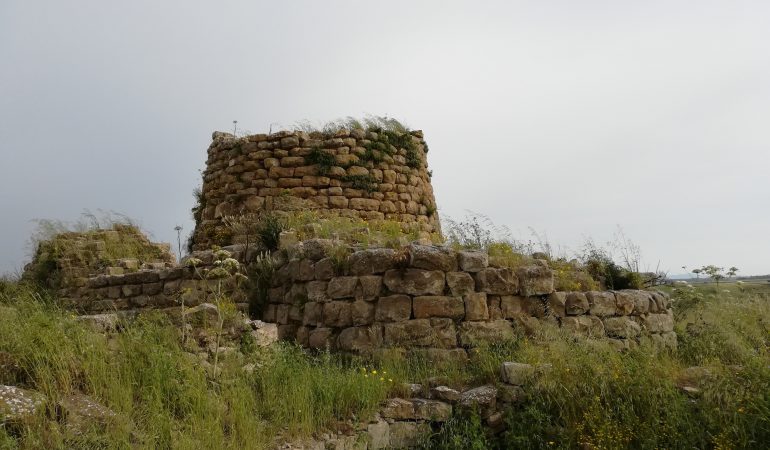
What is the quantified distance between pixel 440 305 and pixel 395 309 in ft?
1.67

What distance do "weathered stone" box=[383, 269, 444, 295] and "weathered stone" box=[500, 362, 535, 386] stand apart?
1.41m

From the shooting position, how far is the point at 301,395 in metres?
4.73

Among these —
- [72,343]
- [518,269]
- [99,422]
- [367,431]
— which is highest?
[518,269]

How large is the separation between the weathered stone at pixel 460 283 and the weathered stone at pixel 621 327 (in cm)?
181

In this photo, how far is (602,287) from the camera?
7.80 meters

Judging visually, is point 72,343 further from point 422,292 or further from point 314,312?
point 422,292

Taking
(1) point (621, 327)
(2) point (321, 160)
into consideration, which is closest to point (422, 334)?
(1) point (621, 327)

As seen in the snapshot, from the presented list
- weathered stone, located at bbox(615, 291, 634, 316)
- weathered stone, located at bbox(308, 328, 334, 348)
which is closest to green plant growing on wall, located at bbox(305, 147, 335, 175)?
weathered stone, located at bbox(308, 328, 334, 348)

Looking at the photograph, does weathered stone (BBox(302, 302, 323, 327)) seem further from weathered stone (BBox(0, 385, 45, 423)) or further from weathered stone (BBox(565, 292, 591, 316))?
weathered stone (BBox(0, 385, 45, 423))

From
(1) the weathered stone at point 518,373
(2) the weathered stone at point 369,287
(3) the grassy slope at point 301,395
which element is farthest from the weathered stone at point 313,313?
(1) the weathered stone at point 518,373

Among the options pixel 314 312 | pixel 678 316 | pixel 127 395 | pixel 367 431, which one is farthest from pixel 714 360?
pixel 127 395

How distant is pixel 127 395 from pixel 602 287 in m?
6.09

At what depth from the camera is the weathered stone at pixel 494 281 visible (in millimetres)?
6527

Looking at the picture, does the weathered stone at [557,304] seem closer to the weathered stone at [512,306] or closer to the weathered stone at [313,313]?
the weathered stone at [512,306]
